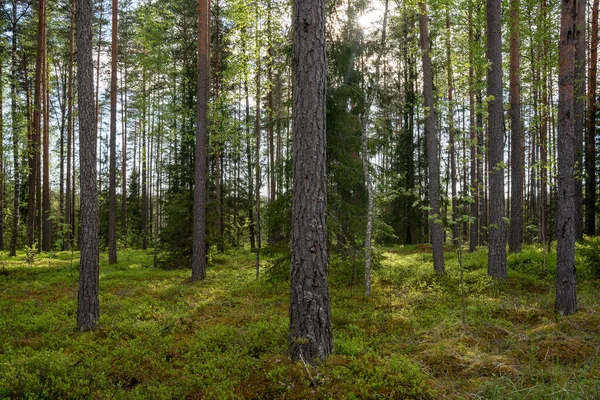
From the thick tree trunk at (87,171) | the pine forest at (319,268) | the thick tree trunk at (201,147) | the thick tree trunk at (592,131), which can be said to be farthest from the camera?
the thick tree trunk at (592,131)

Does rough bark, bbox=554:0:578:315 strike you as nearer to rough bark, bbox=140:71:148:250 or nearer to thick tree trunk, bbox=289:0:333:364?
thick tree trunk, bbox=289:0:333:364

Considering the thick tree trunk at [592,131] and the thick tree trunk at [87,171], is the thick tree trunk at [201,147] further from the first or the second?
the thick tree trunk at [592,131]

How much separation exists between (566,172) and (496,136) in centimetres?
332

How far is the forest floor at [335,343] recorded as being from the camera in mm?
4215

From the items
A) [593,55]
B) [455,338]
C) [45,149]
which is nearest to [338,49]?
[455,338]

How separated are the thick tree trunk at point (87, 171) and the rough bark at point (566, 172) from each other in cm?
875

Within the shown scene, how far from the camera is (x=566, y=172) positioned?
21.7ft

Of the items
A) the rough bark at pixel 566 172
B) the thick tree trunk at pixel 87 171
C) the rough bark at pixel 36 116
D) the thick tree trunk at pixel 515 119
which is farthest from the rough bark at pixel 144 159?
the rough bark at pixel 566 172

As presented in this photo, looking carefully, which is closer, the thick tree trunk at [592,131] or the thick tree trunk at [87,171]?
the thick tree trunk at [87,171]

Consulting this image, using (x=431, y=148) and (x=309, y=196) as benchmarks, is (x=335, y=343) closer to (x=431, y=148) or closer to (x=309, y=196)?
(x=309, y=196)

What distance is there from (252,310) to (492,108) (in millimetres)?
8349

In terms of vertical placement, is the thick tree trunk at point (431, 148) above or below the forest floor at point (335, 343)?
above

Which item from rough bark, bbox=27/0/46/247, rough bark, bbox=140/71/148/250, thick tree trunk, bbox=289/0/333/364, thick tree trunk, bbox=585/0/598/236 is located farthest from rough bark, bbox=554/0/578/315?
rough bark, bbox=27/0/46/247

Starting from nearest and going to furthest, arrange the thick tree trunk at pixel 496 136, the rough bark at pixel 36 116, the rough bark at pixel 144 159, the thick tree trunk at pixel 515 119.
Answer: the thick tree trunk at pixel 496 136
the thick tree trunk at pixel 515 119
the rough bark at pixel 36 116
the rough bark at pixel 144 159
